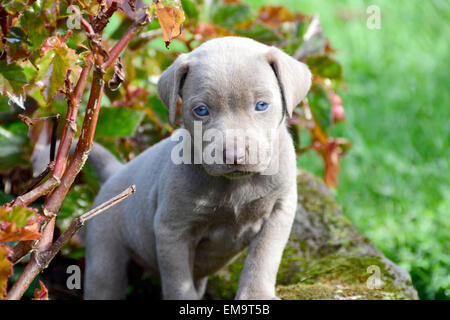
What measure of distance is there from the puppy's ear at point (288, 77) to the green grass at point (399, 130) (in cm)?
161

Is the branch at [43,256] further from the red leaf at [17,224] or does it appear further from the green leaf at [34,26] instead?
the green leaf at [34,26]

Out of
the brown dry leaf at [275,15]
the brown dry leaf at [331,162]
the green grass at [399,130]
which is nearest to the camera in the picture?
the green grass at [399,130]

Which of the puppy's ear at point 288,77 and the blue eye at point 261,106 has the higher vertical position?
the puppy's ear at point 288,77

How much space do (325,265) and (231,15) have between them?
6.34ft

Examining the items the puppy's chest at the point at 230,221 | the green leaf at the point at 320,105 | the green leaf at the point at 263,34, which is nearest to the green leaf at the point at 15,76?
the puppy's chest at the point at 230,221

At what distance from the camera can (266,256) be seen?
3.01 metres

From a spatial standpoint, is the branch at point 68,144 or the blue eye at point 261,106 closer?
the branch at point 68,144

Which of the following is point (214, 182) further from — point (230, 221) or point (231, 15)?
point (231, 15)

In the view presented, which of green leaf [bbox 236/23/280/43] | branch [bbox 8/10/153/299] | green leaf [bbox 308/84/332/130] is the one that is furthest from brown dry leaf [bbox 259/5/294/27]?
branch [bbox 8/10/153/299]

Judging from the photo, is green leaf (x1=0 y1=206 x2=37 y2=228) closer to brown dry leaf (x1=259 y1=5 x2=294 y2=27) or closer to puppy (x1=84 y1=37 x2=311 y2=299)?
puppy (x1=84 y1=37 x2=311 y2=299)

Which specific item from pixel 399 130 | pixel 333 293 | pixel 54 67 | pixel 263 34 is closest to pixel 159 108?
pixel 263 34

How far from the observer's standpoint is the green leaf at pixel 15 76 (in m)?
2.15

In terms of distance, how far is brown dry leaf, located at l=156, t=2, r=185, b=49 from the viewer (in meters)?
2.03
